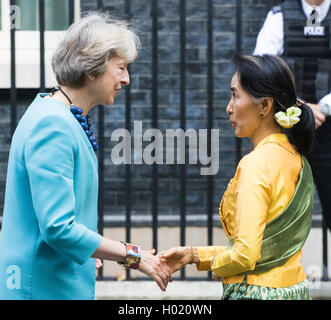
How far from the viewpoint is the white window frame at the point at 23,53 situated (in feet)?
20.3

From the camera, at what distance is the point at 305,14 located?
456cm

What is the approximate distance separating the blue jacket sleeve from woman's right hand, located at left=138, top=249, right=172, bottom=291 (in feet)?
0.96

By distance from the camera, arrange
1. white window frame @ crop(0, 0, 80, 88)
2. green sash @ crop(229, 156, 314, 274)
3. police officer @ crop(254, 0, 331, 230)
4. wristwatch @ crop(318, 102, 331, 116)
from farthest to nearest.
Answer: white window frame @ crop(0, 0, 80, 88) < police officer @ crop(254, 0, 331, 230) < wristwatch @ crop(318, 102, 331, 116) < green sash @ crop(229, 156, 314, 274)

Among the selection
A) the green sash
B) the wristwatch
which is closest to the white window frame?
the wristwatch

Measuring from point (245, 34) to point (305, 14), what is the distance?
201 cm

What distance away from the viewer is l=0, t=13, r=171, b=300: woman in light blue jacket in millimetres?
2617

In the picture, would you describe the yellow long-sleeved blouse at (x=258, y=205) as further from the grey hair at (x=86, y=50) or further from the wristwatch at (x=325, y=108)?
the wristwatch at (x=325, y=108)

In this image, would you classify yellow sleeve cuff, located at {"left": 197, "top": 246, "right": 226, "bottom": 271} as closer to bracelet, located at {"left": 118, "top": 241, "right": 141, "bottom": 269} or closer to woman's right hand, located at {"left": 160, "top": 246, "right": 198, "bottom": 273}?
woman's right hand, located at {"left": 160, "top": 246, "right": 198, "bottom": 273}

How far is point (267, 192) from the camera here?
2680 millimetres

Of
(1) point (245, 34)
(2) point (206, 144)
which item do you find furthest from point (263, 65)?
(1) point (245, 34)

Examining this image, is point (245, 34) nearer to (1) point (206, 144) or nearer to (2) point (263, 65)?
(1) point (206, 144)

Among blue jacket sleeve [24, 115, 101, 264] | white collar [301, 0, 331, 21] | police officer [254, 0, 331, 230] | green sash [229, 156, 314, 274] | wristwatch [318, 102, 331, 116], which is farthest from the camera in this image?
white collar [301, 0, 331, 21]

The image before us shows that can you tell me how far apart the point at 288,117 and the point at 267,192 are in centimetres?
32
